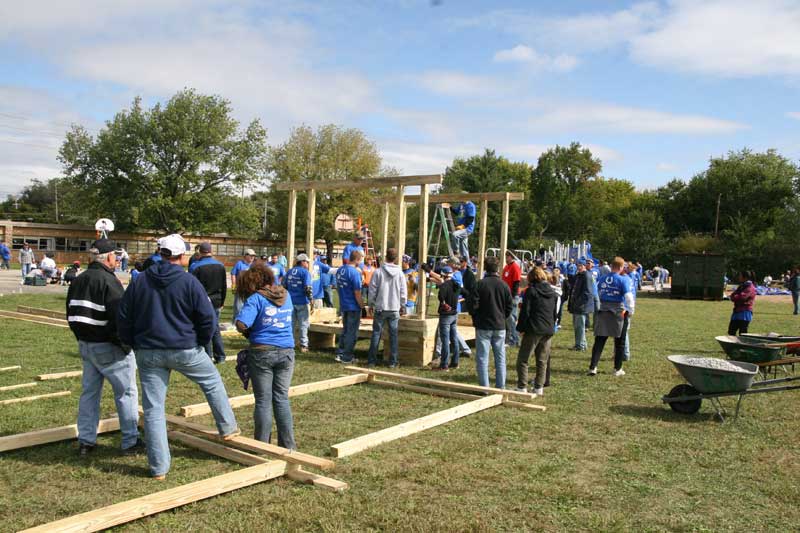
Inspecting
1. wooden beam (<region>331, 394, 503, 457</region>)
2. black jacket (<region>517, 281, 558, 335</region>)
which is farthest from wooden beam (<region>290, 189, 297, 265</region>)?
wooden beam (<region>331, 394, 503, 457</region>)

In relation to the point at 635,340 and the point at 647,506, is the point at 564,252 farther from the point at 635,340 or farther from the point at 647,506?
the point at 647,506

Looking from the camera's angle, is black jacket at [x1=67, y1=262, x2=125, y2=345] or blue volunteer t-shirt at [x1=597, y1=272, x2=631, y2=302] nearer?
black jacket at [x1=67, y1=262, x2=125, y2=345]

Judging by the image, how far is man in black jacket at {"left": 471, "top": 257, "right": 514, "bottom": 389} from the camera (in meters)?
8.48

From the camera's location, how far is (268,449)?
545cm

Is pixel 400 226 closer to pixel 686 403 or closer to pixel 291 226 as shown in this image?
pixel 291 226

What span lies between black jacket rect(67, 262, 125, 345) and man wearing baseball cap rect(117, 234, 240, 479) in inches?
16.3

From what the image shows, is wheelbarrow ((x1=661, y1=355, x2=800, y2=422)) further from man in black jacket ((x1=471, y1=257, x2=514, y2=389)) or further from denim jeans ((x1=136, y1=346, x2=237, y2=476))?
denim jeans ((x1=136, y1=346, x2=237, y2=476))

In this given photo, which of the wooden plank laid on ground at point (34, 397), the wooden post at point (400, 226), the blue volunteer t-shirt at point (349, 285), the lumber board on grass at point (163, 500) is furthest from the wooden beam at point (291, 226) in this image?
the lumber board on grass at point (163, 500)

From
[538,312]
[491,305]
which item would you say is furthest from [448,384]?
[538,312]

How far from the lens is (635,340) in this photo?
14.5 metres

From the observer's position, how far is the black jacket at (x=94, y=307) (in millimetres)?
5375

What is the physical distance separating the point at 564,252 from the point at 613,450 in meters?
33.9

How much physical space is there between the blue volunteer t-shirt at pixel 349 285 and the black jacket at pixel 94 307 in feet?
17.6

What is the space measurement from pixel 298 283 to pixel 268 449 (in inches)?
236
